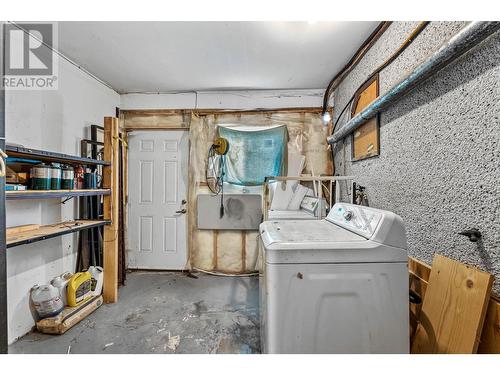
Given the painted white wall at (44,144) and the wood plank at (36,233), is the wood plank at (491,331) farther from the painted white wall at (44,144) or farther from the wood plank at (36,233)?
the painted white wall at (44,144)

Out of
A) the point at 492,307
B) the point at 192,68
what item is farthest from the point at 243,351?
the point at 192,68

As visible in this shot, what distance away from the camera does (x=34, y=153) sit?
63.3 inches

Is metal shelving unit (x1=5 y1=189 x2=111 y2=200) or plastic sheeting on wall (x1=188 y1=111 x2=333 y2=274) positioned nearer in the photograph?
metal shelving unit (x1=5 y1=189 x2=111 y2=200)

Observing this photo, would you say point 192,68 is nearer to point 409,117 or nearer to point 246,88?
point 246,88

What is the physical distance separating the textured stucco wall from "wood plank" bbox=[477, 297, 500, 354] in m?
0.08

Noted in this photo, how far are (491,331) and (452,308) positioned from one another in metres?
0.15

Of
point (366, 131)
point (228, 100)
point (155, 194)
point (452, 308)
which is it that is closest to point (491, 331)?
point (452, 308)

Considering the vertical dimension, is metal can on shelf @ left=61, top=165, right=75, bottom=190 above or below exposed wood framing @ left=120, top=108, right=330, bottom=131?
below

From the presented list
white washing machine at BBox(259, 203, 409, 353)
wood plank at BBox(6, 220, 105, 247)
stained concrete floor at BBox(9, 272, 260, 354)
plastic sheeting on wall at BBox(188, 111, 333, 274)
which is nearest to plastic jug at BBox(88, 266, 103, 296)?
stained concrete floor at BBox(9, 272, 260, 354)

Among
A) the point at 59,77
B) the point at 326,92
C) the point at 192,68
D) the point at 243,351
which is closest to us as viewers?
the point at 243,351

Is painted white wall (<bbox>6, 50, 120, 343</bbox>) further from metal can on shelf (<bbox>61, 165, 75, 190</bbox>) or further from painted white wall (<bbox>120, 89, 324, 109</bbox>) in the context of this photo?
painted white wall (<bbox>120, 89, 324, 109</bbox>)

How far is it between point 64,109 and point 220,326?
2585mm

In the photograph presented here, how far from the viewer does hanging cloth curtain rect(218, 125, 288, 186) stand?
10.3ft
